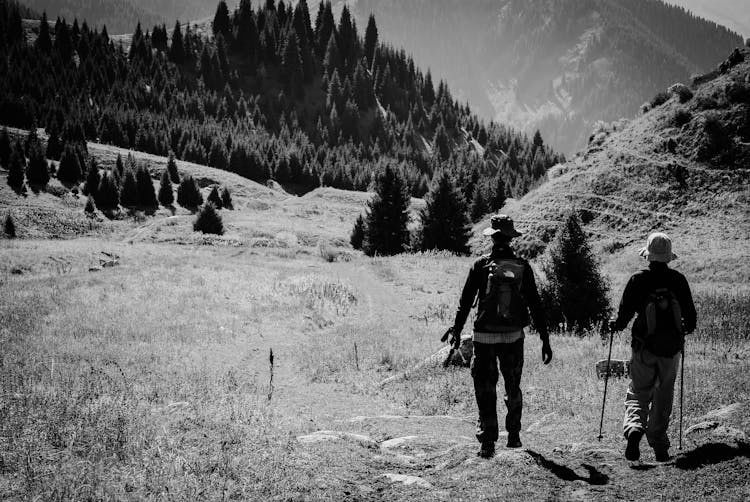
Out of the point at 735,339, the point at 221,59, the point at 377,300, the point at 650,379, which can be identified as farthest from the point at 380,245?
the point at 221,59

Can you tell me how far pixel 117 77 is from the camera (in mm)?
127812

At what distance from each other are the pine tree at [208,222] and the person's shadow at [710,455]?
179ft

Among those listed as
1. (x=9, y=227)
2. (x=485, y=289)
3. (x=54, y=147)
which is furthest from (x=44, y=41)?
(x=485, y=289)

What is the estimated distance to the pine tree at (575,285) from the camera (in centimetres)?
1825

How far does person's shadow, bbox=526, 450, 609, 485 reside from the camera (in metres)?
5.33

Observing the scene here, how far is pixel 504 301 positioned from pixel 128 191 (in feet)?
249

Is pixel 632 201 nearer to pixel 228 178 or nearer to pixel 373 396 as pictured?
pixel 373 396

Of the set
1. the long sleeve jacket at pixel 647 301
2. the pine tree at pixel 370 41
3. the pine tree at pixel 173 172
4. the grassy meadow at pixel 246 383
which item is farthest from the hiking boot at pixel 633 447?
the pine tree at pixel 370 41

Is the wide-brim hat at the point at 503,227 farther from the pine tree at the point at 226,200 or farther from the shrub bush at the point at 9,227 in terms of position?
the pine tree at the point at 226,200

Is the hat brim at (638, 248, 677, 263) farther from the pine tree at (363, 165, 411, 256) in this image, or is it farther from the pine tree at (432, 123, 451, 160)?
the pine tree at (432, 123, 451, 160)

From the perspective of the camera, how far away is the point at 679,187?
30.7 meters

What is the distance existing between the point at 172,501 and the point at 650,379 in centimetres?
588

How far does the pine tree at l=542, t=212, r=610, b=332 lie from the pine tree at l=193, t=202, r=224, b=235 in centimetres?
4454

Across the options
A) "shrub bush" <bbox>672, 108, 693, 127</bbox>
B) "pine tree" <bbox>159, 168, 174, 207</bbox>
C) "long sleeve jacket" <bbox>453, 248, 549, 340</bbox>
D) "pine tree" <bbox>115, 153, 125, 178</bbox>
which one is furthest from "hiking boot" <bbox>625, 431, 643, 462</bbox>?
"pine tree" <bbox>115, 153, 125, 178</bbox>
